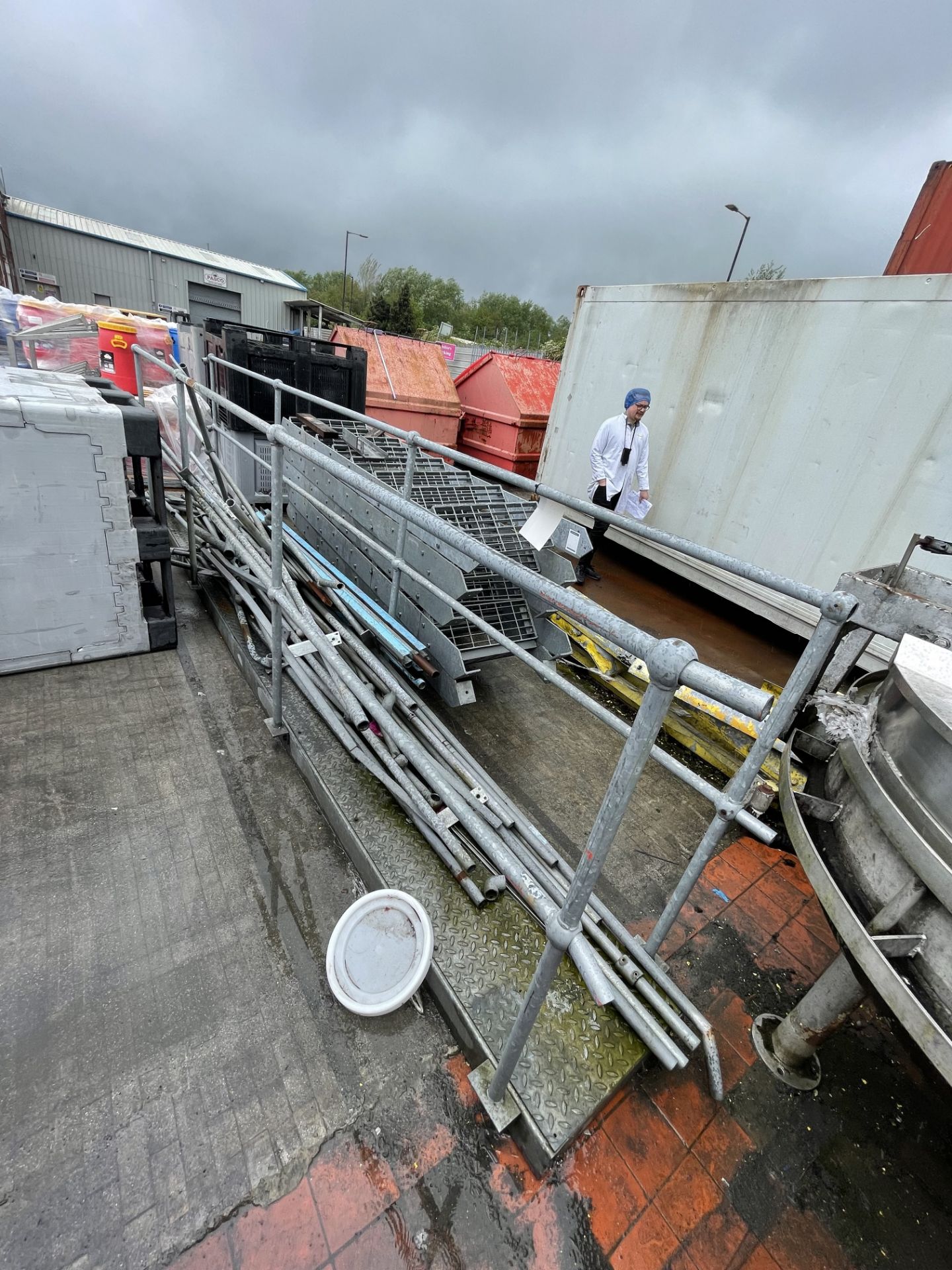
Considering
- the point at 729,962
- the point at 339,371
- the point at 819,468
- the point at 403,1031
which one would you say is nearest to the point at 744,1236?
the point at 729,962

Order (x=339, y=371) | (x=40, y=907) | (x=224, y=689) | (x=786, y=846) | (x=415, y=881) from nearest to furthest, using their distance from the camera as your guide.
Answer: (x=40, y=907), (x=415, y=881), (x=786, y=846), (x=224, y=689), (x=339, y=371)

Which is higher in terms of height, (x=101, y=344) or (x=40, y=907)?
(x=101, y=344)

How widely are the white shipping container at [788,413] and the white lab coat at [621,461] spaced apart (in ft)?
0.59

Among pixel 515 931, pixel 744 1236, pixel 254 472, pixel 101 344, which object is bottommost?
pixel 744 1236

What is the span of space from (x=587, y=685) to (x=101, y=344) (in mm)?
7284

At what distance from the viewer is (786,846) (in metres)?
2.43

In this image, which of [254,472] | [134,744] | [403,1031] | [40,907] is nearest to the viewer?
[403,1031]

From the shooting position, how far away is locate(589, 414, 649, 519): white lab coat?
4.57 metres

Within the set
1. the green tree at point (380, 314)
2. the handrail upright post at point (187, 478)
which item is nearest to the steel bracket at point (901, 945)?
the handrail upright post at point (187, 478)

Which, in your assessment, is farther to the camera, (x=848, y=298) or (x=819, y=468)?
(x=819, y=468)

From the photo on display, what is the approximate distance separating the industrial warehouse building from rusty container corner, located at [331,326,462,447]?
1771 centimetres

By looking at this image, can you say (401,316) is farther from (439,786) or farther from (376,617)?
(439,786)

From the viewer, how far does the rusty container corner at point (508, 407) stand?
8.09 m

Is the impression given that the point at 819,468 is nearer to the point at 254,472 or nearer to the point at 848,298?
the point at 848,298
